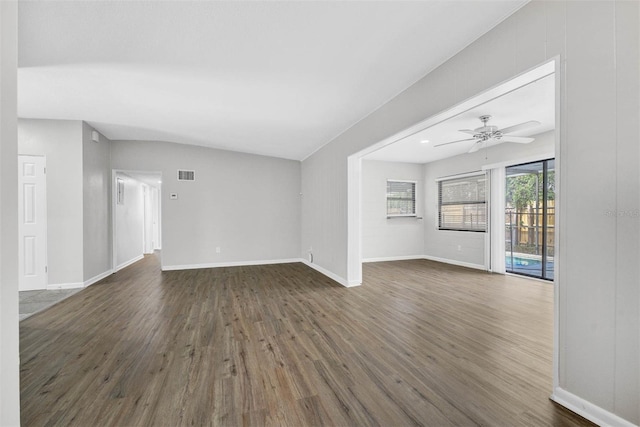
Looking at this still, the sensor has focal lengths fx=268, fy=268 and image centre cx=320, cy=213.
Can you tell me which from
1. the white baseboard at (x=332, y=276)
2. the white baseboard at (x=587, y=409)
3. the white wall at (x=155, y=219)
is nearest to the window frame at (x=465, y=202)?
the white baseboard at (x=332, y=276)

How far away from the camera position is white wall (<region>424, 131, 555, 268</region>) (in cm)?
495

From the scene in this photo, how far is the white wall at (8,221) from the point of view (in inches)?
43.6

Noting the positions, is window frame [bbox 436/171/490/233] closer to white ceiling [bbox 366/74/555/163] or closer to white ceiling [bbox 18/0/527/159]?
white ceiling [bbox 366/74/555/163]

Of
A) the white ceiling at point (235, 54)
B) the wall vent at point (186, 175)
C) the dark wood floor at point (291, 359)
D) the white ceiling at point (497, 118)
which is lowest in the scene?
the dark wood floor at point (291, 359)

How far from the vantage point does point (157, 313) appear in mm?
3275

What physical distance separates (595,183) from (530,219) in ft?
15.2

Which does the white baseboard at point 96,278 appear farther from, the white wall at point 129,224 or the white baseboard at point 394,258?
the white baseboard at point 394,258

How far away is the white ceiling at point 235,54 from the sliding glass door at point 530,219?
3.83 meters

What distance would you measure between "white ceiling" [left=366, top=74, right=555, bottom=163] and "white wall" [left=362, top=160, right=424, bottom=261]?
0.77 metres

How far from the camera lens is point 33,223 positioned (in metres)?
4.25

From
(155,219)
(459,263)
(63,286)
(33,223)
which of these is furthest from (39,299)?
(459,263)

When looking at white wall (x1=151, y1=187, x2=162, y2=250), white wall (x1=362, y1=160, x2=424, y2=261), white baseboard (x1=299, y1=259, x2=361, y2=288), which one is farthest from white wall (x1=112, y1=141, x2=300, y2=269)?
white wall (x1=151, y1=187, x2=162, y2=250)

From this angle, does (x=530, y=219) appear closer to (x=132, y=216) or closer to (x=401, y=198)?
(x=401, y=198)

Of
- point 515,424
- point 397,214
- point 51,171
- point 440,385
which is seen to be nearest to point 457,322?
point 440,385
